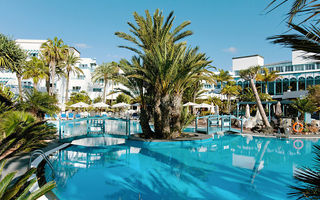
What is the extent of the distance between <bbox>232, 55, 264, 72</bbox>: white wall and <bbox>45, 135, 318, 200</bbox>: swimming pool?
131 ft

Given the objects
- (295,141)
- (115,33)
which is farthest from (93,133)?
(295,141)

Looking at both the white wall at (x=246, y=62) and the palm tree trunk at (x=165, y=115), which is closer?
the palm tree trunk at (x=165, y=115)

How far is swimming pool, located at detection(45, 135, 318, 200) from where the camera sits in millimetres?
5918

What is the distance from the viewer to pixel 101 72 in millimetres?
42344

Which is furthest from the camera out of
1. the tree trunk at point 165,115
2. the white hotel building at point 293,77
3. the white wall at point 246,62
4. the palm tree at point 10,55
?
the white wall at point 246,62

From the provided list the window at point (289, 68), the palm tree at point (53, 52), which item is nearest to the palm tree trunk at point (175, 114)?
the palm tree at point (53, 52)

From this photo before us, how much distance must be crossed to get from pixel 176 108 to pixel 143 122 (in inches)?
91.9

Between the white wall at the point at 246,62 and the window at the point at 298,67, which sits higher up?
the white wall at the point at 246,62

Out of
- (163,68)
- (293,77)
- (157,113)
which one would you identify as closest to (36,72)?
(157,113)

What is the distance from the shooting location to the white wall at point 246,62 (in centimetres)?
4836

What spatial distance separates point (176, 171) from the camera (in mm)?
7867

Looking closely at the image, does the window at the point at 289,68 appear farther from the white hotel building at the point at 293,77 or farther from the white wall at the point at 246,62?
the white wall at the point at 246,62

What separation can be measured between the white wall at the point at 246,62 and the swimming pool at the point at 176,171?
39.9m

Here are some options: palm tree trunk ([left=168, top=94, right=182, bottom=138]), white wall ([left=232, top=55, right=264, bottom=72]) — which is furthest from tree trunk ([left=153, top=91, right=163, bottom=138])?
white wall ([left=232, top=55, right=264, bottom=72])
